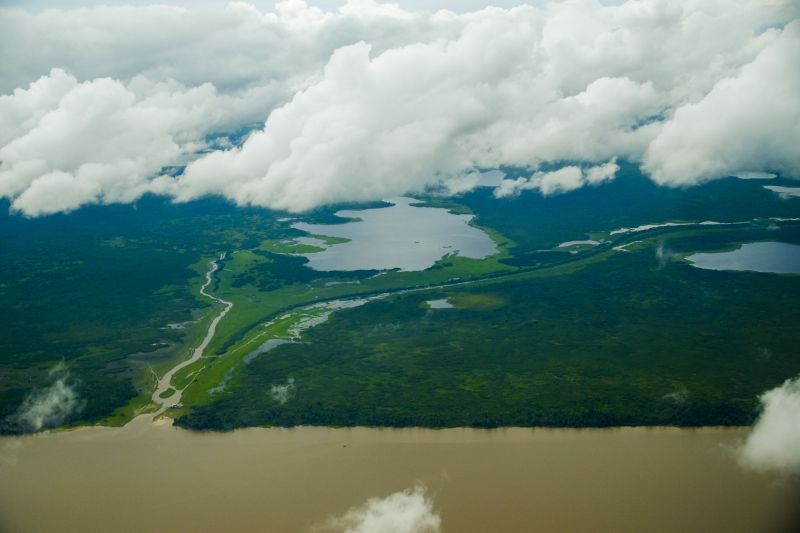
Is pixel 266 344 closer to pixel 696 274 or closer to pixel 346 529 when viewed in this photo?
pixel 346 529

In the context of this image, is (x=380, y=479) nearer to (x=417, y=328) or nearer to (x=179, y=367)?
(x=179, y=367)

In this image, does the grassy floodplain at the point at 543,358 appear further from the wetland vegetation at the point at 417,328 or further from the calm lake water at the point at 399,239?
the calm lake water at the point at 399,239

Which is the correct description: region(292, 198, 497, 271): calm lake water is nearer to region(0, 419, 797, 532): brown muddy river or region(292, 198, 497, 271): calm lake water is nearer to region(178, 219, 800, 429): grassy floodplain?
region(178, 219, 800, 429): grassy floodplain

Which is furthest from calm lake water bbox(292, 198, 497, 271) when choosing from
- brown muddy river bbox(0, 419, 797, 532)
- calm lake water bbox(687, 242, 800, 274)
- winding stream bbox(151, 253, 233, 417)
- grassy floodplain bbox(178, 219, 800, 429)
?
brown muddy river bbox(0, 419, 797, 532)

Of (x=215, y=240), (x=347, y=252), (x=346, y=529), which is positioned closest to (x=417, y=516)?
(x=346, y=529)

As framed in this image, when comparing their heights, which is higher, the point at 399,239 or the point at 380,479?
the point at 399,239

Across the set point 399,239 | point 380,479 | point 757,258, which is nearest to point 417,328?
point 380,479
